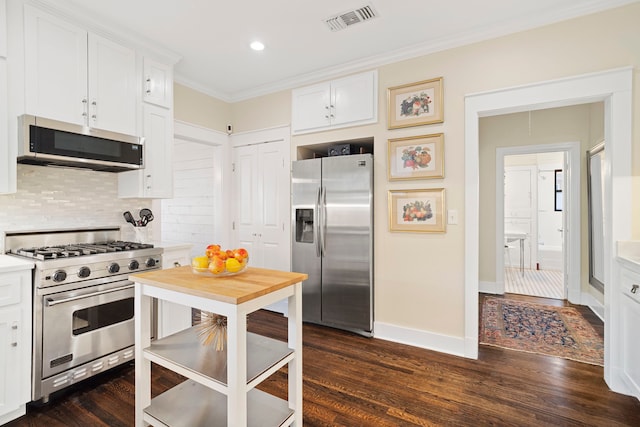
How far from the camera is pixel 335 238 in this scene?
3.28 metres

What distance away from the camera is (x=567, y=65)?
239 centimetres

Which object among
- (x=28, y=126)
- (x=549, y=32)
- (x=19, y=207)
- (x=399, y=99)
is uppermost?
(x=549, y=32)

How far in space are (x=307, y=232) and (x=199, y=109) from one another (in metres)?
1.98

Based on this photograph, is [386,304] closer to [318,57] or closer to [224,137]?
[318,57]

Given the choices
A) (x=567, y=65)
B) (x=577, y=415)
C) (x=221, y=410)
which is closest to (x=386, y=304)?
(x=577, y=415)

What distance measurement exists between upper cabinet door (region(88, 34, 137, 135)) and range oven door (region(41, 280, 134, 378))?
4.37 ft

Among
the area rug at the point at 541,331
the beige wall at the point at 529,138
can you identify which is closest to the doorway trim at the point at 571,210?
the beige wall at the point at 529,138

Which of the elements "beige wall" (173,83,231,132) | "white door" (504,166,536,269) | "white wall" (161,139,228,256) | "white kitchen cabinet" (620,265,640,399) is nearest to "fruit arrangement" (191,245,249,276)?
"white kitchen cabinet" (620,265,640,399)

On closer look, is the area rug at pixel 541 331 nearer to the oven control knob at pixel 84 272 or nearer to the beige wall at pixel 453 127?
the beige wall at pixel 453 127

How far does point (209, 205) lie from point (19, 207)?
7.44 ft

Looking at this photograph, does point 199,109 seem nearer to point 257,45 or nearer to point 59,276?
point 257,45

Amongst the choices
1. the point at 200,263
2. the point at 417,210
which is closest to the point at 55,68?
the point at 200,263

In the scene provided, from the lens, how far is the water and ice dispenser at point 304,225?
11.4 ft

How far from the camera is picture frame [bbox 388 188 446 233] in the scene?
2.86 metres
